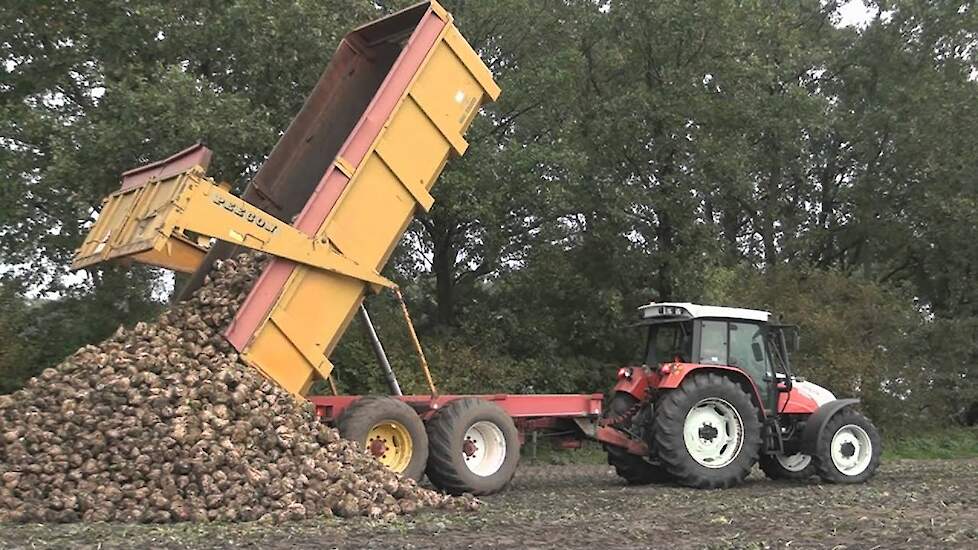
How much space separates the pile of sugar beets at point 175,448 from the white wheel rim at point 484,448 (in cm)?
127

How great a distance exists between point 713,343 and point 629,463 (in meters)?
1.72

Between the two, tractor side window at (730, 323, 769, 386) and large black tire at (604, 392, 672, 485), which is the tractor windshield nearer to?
tractor side window at (730, 323, 769, 386)

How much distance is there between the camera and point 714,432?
1029cm

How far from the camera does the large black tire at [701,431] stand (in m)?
9.94

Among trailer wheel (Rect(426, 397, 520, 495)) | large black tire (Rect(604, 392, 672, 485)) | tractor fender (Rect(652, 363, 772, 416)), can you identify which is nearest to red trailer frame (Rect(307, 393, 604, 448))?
trailer wheel (Rect(426, 397, 520, 495))

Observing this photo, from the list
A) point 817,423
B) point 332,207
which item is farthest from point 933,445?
point 332,207

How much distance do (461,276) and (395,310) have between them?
3468 mm

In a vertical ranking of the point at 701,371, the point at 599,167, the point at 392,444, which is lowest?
the point at 392,444

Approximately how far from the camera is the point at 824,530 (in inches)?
252

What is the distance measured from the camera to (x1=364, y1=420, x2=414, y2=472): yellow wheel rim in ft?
27.9

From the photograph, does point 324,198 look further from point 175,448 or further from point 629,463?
point 629,463

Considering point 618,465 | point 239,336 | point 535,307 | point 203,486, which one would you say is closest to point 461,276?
point 535,307

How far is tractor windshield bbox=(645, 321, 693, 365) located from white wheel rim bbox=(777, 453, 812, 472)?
1.84 meters

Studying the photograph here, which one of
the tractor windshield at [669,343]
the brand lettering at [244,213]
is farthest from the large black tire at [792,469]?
the brand lettering at [244,213]
